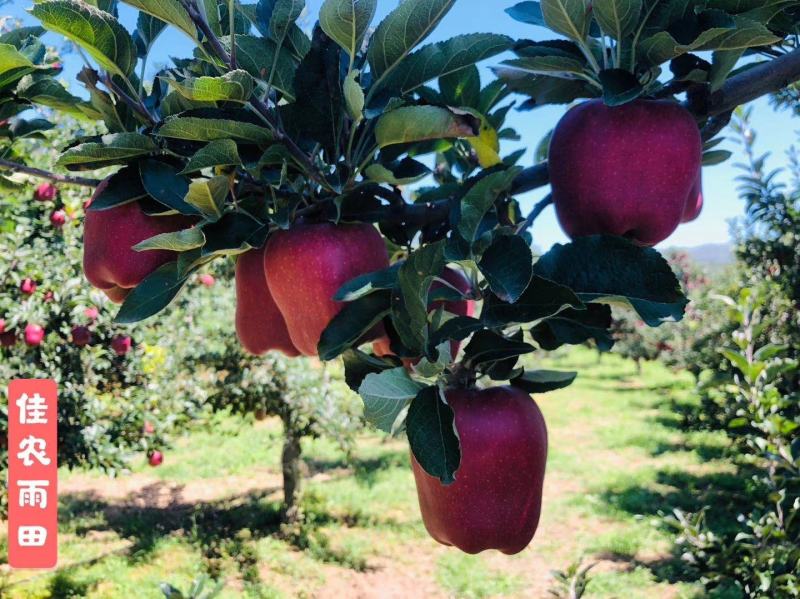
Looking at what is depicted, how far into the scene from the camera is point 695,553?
1.76m

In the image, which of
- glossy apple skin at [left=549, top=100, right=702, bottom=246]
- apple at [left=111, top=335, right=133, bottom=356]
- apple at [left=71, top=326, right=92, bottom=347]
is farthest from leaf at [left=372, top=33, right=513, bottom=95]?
apple at [left=111, top=335, right=133, bottom=356]

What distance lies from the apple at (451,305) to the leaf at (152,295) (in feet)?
0.66

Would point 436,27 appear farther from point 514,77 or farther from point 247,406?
point 247,406

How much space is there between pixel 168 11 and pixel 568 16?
12.7 inches

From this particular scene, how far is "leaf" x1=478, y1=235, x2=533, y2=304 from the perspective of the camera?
0.46 meters

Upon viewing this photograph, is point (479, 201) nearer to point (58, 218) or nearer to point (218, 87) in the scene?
point (218, 87)

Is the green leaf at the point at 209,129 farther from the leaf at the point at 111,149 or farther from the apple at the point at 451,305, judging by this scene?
the apple at the point at 451,305

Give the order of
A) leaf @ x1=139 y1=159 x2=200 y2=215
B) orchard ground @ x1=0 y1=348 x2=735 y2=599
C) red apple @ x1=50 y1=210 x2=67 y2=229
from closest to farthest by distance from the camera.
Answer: leaf @ x1=139 y1=159 x2=200 y2=215, red apple @ x1=50 y1=210 x2=67 y2=229, orchard ground @ x1=0 y1=348 x2=735 y2=599

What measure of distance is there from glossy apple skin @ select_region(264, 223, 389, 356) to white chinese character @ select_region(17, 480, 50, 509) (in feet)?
11.7

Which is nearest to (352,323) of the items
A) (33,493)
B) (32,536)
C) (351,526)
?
(33,493)

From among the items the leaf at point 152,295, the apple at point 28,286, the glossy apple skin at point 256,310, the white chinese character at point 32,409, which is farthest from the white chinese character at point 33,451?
the leaf at point 152,295

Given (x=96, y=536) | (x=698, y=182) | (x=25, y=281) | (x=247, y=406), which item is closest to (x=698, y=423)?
(x=247, y=406)

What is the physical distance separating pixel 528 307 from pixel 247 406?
4878 millimetres
